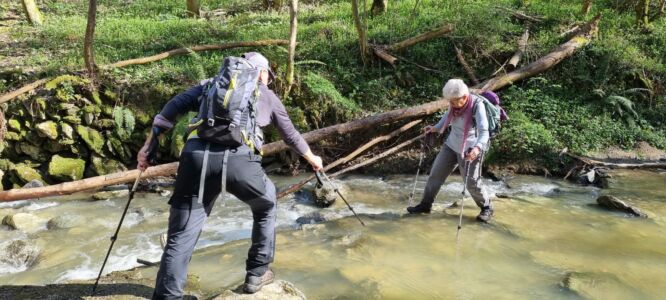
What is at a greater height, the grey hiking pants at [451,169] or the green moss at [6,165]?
the grey hiking pants at [451,169]

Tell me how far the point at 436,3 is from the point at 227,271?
49.2 feet

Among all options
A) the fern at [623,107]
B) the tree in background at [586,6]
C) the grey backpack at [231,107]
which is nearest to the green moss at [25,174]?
the grey backpack at [231,107]

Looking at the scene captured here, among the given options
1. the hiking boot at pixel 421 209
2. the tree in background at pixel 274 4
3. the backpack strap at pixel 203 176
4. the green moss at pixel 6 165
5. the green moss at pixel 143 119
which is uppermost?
Answer: the tree in background at pixel 274 4

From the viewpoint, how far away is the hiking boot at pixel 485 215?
7307 millimetres

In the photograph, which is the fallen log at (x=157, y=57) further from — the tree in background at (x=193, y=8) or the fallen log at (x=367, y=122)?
the tree in background at (x=193, y=8)

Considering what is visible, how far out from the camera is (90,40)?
37.2 feet

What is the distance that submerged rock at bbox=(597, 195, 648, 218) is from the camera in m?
7.76

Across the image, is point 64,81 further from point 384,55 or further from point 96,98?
point 384,55

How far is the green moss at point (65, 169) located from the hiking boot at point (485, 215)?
869 cm

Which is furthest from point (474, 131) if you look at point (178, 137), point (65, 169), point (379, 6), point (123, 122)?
point (379, 6)

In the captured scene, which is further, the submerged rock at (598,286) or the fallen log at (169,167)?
the fallen log at (169,167)

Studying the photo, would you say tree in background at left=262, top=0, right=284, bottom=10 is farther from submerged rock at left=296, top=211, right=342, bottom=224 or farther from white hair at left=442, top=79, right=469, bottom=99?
white hair at left=442, top=79, right=469, bottom=99

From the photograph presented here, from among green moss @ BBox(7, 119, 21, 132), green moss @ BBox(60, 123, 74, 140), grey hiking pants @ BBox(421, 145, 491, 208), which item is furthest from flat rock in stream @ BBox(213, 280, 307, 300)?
green moss @ BBox(7, 119, 21, 132)

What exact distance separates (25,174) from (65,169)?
2.71 feet
